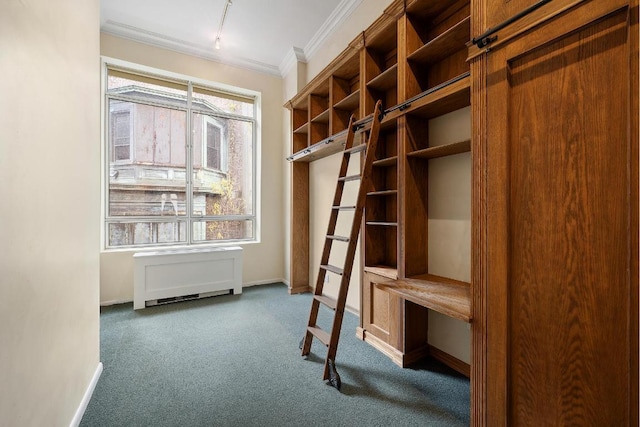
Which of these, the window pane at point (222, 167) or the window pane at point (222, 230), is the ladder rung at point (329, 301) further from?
the window pane at point (222, 167)

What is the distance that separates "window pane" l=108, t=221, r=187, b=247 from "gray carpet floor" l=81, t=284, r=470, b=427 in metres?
1.26

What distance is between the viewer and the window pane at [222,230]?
444 cm

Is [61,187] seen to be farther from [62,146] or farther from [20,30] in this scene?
[20,30]

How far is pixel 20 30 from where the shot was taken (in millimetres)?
1106

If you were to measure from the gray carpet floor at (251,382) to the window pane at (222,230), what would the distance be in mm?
1602

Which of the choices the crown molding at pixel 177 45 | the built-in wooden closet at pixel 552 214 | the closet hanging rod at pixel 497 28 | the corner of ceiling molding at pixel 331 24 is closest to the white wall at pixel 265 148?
the crown molding at pixel 177 45

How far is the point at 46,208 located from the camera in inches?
51.3

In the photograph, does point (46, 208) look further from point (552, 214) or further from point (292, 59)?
point (292, 59)

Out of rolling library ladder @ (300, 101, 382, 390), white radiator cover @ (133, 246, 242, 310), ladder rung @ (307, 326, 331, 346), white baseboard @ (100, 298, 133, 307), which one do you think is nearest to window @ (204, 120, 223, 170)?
white radiator cover @ (133, 246, 242, 310)

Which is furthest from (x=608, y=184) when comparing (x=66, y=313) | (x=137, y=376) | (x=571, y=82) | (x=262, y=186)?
(x=262, y=186)

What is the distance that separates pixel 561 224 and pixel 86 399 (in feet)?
9.36

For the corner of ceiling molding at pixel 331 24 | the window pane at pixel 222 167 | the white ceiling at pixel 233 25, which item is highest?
the white ceiling at pixel 233 25

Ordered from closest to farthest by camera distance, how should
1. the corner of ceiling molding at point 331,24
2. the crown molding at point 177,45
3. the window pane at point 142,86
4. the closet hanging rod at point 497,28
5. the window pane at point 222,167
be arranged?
the closet hanging rod at point 497,28 → the corner of ceiling molding at point 331,24 → the crown molding at point 177,45 → the window pane at point 142,86 → the window pane at point 222,167

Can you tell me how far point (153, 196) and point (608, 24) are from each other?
4.73 metres
